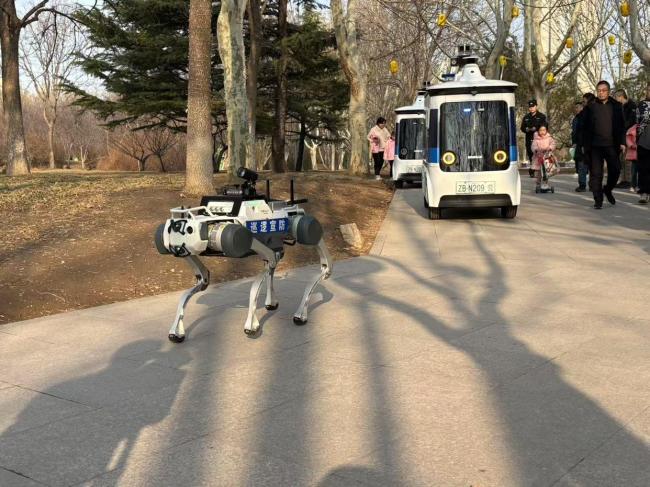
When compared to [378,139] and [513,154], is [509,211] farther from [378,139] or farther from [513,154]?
[378,139]

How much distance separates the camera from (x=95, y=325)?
609 cm

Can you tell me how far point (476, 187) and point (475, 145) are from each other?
74 cm

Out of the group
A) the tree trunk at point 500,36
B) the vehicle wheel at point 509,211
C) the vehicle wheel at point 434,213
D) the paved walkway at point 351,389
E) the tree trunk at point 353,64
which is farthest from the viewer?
the tree trunk at point 500,36

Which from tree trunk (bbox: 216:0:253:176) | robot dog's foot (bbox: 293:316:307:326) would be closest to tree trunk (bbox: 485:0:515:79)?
tree trunk (bbox: 216:0:253:176)

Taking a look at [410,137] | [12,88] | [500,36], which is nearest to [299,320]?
[410,137]

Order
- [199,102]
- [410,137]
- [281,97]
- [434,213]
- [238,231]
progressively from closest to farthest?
[238,231], [199,102], [434,213], [410,137], [281,97]

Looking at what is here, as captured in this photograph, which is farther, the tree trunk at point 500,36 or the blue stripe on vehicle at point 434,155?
the tree trunk at point 500,36

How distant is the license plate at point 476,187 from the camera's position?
496 inches

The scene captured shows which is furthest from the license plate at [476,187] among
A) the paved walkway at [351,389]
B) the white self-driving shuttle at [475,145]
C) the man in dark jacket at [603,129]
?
the paved walkway at [351,389]

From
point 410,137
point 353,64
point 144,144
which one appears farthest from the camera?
point 144,144

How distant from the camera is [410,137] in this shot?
21.4 m

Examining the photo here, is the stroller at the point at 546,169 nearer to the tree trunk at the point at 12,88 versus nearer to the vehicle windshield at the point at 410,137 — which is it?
the vehicle windshield at the point at 410,137

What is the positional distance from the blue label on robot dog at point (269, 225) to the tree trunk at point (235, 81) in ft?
37.3

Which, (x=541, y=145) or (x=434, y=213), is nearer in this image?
(x=434, y=213)
